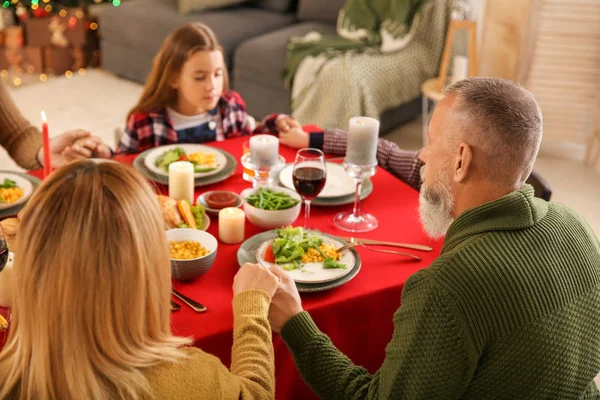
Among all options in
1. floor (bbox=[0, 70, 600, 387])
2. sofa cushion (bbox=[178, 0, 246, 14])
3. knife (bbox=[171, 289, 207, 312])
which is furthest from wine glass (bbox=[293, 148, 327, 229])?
sofa cushion (bbox=[178, 0, 246, 14])

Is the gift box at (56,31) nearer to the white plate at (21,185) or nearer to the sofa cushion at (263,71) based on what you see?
the sofa cushion at (263,71)

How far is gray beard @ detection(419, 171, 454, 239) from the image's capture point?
5.24 feet

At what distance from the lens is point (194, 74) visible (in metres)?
2.62

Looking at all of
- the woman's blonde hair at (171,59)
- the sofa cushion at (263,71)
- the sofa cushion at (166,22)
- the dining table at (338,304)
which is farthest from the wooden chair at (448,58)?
the dining table at (338,304)

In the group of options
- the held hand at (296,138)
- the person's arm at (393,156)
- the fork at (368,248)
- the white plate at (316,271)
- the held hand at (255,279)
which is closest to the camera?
the held hand at (255,279)

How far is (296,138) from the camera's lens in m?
2.44

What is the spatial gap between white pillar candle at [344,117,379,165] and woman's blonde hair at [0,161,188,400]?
96 cm

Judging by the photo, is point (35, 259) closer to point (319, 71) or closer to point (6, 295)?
point (6, 295)

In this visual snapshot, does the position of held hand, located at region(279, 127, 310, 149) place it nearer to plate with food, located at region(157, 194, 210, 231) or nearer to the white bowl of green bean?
the white bowl of green bean

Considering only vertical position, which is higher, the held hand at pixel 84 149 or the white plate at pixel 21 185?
the held hand at pixel 84 149

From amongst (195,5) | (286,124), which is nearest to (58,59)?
(195,5)

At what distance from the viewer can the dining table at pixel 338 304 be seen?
60.6 inches

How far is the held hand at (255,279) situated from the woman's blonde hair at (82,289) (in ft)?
1.39

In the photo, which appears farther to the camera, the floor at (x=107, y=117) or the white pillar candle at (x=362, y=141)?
the floor at (x=107, y=117)
